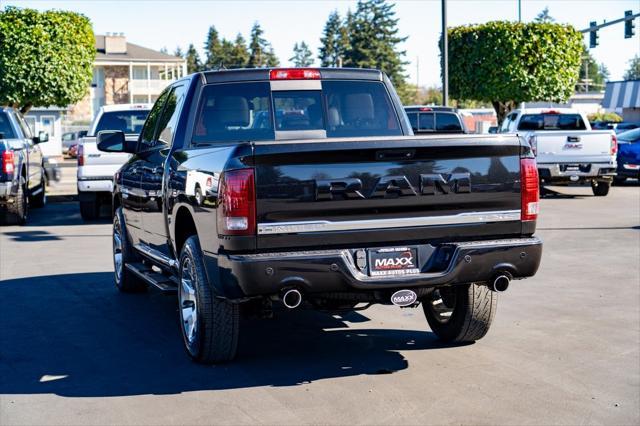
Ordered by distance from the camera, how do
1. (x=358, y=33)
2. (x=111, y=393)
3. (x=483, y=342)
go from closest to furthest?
(x=111, y=393) < (x=483, y=342) < (x=358, y=33)

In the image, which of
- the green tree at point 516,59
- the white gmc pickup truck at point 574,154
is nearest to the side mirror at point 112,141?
the white gmc pickup truck at point 574,154

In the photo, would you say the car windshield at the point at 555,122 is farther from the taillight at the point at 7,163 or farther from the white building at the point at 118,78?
the white building at the point at 118,78

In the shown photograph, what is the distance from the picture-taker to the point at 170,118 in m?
8.19

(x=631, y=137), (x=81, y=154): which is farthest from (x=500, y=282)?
(x=631, y=137)

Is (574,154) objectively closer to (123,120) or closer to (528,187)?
(123,120)

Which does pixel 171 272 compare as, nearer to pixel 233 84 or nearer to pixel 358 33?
pixel 233 84

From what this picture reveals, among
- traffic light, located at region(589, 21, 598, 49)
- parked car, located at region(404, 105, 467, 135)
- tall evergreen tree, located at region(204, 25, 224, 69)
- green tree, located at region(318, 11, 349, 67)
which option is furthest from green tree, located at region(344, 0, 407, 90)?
parked car, located at region(404, 105, 467, 135)

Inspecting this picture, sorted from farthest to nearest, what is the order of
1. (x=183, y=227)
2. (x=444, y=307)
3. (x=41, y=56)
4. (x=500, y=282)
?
1. (x=41, y=56)
2. (x=444, y=307)
3. (x=183, y=227)
4. (x=500, y=282)

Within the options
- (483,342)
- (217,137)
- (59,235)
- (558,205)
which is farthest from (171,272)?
(558,205)

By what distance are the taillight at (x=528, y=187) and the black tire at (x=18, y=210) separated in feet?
38.9

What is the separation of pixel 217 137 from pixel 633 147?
2047 centimetres

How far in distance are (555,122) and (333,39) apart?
9754 cm

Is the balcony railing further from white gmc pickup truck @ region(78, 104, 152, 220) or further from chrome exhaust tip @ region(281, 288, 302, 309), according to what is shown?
chrome exhaust tip @ region(281, 288, 302, 309)

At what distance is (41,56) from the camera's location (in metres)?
33.8
